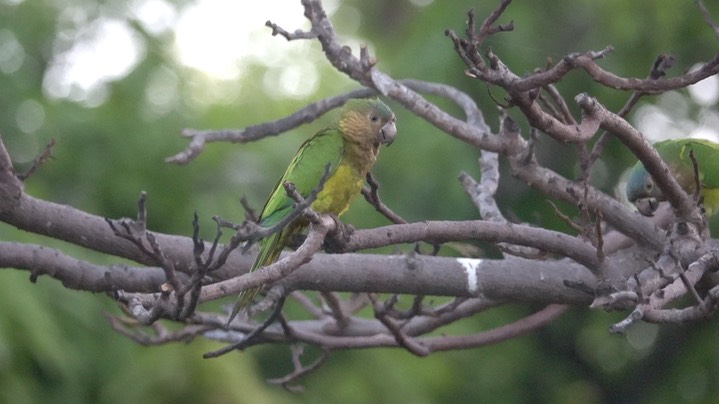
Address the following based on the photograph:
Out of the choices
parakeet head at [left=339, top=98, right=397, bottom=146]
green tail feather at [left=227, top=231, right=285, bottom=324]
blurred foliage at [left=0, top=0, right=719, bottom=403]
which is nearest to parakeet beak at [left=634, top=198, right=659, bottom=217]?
parakeet head at [left=339, top=98, right=397, bottom=146]

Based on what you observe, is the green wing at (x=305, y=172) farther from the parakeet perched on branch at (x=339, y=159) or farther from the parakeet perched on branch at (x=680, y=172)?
the parakeet perched on branch at (x=680, y=172)

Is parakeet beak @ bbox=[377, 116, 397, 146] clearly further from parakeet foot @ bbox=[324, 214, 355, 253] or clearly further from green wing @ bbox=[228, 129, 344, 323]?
parakeet foot @ bbox=[324, 214, 355, 253]

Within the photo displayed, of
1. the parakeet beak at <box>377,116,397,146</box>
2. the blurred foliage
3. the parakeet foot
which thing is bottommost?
the blurred foliage

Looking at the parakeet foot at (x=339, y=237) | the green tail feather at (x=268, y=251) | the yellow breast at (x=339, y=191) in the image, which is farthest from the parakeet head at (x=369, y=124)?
the parakeet foot at (x=339, y=237)

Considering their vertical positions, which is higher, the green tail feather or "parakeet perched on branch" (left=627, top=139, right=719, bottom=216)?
"parakeet perched on branch" (left=627, top=139, right=719, bottom=216)

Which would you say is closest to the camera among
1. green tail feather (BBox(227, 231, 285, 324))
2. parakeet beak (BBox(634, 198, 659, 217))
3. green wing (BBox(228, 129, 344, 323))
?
green tail feather (BBox(227, 231, 285, 324))

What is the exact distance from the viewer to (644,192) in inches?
160

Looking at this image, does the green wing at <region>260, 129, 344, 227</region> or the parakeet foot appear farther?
the green wing at <region>260, 129, 344, 227</region>

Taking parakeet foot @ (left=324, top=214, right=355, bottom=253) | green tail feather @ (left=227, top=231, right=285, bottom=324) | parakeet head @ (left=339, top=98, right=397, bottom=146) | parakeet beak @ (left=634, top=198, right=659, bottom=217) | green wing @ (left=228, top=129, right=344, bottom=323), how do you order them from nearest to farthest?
parakeet foot @ (left=324, top=214, right=355, bottom=253)
green tail feather @ (left=227, top=231, right=285, bottom=324)
green wing @ (left=228, top=129, right=344, bottom=323)
parakeet head @ (left=339, top=98, right=397, bottom=146)
parakeet beak @ (left=634, top=198, right=659, bottom=217)

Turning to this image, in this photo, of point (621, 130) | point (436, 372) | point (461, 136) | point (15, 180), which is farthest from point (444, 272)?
point (436, 372)

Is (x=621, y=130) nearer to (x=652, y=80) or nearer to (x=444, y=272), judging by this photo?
(x=652, y=80)

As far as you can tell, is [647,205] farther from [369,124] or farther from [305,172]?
[305,172]

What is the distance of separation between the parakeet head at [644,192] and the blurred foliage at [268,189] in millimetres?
1713

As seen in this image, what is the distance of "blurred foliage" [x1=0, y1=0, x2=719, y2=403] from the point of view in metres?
4.86
